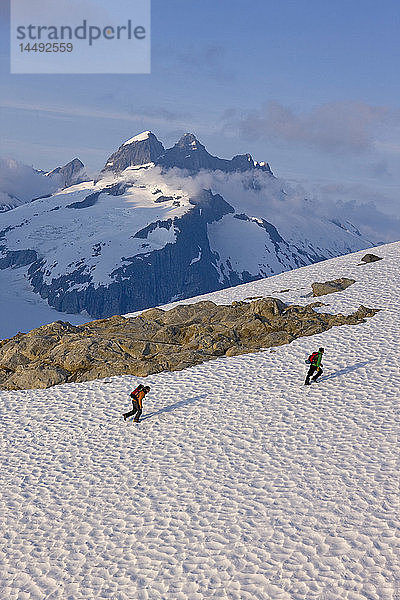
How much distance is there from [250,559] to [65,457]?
28.7 feet

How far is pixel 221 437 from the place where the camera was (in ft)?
61.7

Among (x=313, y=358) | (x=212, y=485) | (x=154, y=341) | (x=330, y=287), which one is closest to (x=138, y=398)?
(x=212, y=485)

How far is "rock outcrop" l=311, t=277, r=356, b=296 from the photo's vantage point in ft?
119

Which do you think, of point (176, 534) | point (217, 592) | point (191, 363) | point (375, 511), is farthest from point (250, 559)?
point (191, 363)

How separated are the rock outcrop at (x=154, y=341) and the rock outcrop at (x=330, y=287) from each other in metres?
3.19

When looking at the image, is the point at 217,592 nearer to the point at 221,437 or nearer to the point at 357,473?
the point at 357,473

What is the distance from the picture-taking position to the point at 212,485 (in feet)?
52.1

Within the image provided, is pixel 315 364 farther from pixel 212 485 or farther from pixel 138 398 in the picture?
pixel 212 485

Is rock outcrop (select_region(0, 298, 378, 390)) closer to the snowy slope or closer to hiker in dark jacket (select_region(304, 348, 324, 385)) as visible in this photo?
the snowy slope

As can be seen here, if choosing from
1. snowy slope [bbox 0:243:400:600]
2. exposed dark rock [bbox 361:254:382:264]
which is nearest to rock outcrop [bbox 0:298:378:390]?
snowy slope [bbox 0:243:400:600]

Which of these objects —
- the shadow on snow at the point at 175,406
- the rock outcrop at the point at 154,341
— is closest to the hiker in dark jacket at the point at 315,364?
the shadow on snow at the point at 175,406

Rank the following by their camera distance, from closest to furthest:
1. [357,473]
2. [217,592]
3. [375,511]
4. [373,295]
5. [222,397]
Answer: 1. [217,592]
2. [375,511]
3. [357,473]
4. [222,397]
5. [373,295]

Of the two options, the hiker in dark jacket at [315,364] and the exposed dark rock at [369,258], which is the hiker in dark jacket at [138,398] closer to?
the hiker in dark jacket at [315,364]

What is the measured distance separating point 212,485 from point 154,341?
13.9 meters
